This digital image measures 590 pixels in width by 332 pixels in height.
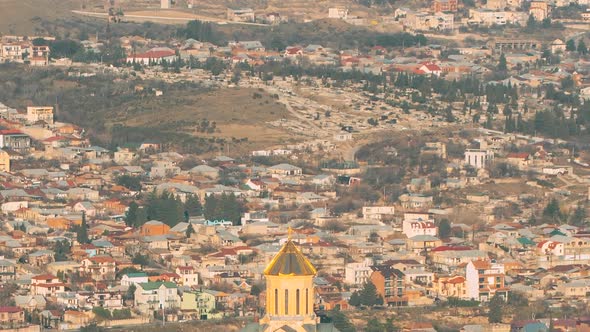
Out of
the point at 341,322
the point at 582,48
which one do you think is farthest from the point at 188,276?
the point at 582,48

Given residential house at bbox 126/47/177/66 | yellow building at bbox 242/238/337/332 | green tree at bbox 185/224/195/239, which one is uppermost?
yellow building at bbox 242/238/337/332

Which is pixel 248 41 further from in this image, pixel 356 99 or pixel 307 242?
pixel 307 242

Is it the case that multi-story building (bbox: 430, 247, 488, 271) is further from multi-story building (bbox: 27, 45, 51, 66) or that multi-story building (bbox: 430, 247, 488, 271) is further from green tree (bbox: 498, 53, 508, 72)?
green tree (bbox: 498, 53, 508, 72)

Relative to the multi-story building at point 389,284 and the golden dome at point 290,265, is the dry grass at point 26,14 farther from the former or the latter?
the golden dome at point 290,265

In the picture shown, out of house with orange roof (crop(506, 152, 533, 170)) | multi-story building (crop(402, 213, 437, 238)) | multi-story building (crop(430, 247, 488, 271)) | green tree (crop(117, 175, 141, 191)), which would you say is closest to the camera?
multi-story building (crop(430, 247, 488, 271))

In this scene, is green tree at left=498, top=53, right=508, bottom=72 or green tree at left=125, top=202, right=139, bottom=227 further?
green tree at left=498, top=53, right=508, bottom=72

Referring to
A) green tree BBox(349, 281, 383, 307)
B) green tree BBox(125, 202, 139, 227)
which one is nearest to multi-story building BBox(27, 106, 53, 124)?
green tree BBox(125, 202, 139, 227)

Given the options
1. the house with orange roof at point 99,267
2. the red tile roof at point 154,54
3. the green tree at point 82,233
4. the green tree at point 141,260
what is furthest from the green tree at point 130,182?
the red tile roof at point 154,54

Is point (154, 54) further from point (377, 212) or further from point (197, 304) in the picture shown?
point (197, 304)
